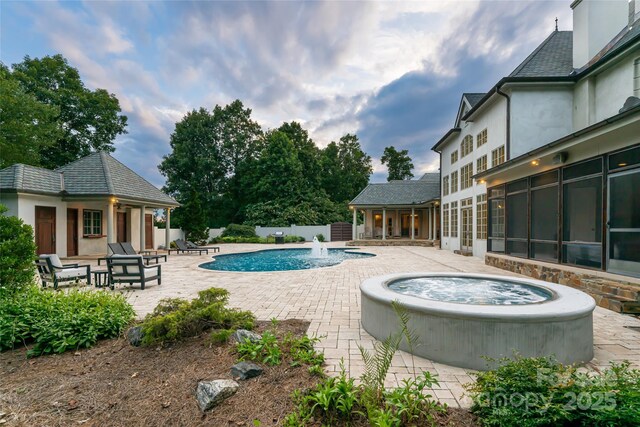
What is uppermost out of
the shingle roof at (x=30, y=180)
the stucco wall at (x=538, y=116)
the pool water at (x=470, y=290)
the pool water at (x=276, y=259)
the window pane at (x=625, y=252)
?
the stucco wall at (x=538, y=116)

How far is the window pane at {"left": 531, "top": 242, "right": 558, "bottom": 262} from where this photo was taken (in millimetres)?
8078

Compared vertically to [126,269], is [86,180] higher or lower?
higher

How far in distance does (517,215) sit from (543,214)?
0.97 m

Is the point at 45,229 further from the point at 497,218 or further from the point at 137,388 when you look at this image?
the point at 497,218

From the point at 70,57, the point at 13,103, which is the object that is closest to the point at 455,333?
the point at 13,103

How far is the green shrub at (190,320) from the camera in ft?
12.0

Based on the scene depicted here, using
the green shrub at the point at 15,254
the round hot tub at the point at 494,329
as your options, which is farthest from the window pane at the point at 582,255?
the green shrub at the point at 15,254

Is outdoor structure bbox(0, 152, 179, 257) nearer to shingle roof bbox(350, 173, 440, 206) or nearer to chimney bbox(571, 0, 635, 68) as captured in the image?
shingle roof bbox(350, 173, 440, 206)

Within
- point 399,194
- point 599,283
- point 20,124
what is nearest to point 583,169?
point 599,283

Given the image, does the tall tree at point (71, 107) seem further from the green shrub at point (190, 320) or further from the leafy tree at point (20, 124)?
the green shrub at point (190, 320)

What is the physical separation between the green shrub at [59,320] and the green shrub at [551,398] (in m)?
4.53

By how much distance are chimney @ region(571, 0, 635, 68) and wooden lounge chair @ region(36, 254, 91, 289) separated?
17.7 metres

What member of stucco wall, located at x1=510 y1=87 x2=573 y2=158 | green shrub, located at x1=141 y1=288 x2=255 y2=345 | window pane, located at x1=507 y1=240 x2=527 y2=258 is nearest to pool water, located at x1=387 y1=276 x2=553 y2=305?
green shrub, located at x1=141 y1=288 x2=255 y2=345

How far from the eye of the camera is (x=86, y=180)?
45.5 feet
